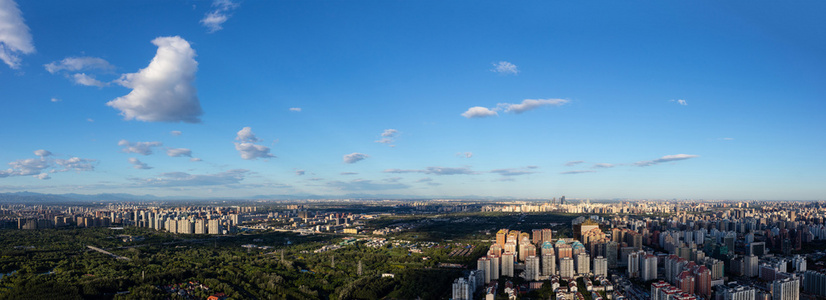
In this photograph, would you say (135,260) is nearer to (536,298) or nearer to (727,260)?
(536,298)

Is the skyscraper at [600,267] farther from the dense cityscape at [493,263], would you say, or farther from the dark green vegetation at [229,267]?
the dark green vegetation at [229,267]

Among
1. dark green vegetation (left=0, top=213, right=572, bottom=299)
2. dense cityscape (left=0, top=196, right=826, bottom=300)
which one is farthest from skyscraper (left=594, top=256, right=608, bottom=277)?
dark green vegetation (left=0, top=213, right=572, bottom=299)

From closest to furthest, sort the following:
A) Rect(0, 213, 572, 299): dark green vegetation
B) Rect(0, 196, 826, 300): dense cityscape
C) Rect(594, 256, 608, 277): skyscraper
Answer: Rect(0, 196, 826, 300): dense cityscape
Rect(0, 213, 572, 299): dark green vegetation
Rect(594, 256, 608, 277): skyscraper

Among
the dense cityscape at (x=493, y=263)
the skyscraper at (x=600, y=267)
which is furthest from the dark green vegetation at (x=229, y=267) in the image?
the skyscraper at (x=600, y=267)

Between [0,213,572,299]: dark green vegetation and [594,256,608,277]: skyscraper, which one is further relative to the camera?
[594,256,608,277]: skyscraper

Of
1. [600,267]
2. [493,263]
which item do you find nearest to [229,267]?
[493,263]

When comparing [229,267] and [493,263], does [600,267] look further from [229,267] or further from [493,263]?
[229,267]

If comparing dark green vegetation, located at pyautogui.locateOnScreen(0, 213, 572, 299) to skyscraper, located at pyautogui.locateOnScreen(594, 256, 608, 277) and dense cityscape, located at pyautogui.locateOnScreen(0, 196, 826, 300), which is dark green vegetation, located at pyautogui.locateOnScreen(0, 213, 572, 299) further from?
skyscraper, located at pyautogui.locateOnScreen(594, 256, 608, 277)

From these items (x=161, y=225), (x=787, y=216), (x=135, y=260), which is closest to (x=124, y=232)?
(x=161, y=225)
